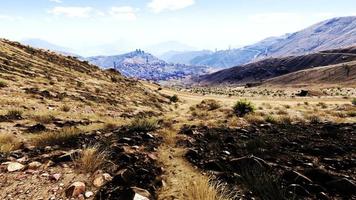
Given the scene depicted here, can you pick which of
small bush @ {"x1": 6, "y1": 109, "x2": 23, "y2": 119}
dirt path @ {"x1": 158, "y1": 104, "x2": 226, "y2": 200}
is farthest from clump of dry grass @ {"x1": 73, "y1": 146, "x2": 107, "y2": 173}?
small bush @ {"x1": 6, "y1": 109, "x2": 23, "y2": 119}

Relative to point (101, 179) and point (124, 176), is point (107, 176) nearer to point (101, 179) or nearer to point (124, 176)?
point (101, 179)

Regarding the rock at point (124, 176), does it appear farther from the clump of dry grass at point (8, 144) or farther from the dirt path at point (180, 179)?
the clump of dry grass at point (8, 144)

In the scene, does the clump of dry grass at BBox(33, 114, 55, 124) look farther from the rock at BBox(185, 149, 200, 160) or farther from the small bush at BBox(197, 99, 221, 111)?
the small bush at BBox(197, 99, 221, 111)

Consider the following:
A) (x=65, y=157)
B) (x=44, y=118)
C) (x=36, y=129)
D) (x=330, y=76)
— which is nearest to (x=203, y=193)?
(x=65, y=157)

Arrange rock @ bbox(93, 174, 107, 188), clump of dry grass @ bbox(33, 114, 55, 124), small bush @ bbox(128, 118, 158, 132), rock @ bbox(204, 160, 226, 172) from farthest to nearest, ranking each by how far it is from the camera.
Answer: clump of dry grass @ bbox(33, 114, 55, 124) → small bush @ bbox(128, 118, 158, 132) → rock @ bbox(204, 160, 226, 172) → rock @ bbox(93, 174, 107, 188)

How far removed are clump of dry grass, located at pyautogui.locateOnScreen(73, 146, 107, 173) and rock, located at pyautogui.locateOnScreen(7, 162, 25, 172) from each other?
48.2 inches

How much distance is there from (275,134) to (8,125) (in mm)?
11831

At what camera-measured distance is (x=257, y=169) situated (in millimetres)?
7492

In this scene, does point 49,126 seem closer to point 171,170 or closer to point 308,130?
point 171,170

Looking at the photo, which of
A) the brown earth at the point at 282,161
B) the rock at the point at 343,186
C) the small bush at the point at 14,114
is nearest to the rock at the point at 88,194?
the brown earth at the point at 282,161

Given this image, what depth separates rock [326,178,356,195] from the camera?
6383mm

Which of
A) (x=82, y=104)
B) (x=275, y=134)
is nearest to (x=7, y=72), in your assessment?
(x=82, y=104)

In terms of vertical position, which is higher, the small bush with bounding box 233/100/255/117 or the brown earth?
the brown earth

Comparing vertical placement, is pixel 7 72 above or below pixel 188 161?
above
